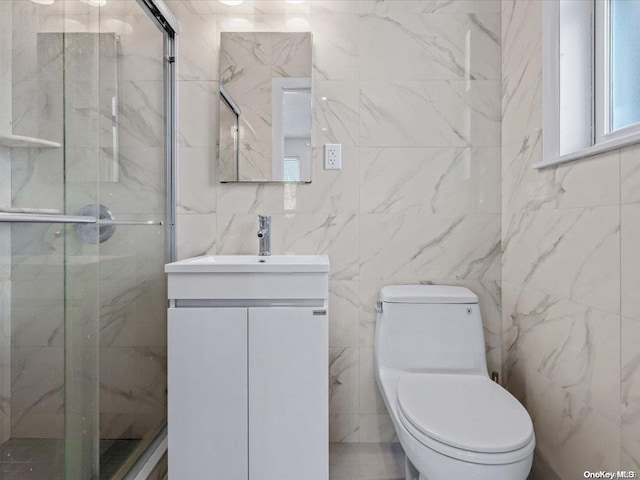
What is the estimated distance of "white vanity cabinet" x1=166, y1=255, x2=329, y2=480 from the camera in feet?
4.00

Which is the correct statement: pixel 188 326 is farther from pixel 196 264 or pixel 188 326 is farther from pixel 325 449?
pixel 325 449

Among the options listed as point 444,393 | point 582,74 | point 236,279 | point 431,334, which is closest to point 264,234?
point 236,279

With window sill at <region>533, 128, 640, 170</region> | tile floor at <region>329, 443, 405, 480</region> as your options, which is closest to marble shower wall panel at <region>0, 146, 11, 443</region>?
tile floor at <region>329, 443, 405, 480</region>

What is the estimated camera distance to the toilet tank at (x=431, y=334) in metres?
1.45

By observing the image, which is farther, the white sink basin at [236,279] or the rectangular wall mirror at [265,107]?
the rectangular wall mirror at [265,107]

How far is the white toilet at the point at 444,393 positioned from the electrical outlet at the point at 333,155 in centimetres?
58

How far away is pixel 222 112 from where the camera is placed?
1642 mm

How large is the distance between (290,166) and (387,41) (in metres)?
0.70

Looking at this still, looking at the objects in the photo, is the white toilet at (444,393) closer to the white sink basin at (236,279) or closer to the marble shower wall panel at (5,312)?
the white sink basin at (236,279)

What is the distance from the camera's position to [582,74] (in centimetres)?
127

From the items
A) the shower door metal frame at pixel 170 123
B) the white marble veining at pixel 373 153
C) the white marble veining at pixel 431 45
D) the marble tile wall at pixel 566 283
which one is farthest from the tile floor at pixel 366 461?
the white marble veining at pixel 431 45

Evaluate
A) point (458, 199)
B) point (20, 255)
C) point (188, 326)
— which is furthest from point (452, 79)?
point (20, 255)

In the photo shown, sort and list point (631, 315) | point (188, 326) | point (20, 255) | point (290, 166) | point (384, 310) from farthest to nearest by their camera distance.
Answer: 1. point (290, 166)
2. point (384, 310)
3. point (188, 326)
4. point (631, 315)
5. point (20, 255)

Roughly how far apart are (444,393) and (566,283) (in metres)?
0.54
